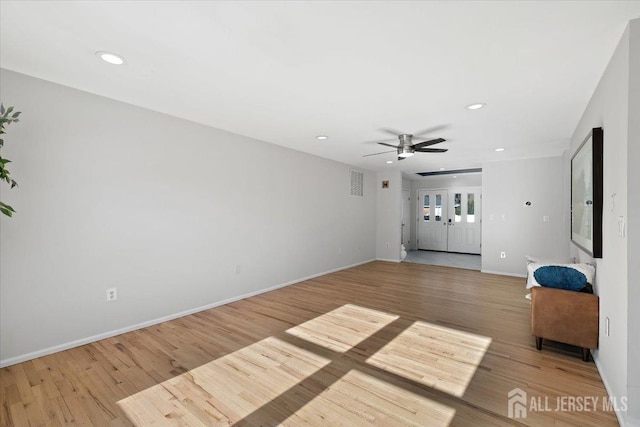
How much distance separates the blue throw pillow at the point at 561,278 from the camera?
257cm

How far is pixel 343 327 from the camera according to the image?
128 inches

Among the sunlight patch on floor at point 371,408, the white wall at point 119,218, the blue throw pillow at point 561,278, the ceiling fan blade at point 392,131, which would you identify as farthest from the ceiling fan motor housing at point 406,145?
the sunlight patch on floor at point 371,408

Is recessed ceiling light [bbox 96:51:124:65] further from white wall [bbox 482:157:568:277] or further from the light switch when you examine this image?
white wall [bbox 482:157:568:277]

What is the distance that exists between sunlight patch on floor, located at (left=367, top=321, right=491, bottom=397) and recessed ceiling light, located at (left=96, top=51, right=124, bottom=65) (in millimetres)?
3227

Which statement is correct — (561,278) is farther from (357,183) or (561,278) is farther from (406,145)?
(357,183)

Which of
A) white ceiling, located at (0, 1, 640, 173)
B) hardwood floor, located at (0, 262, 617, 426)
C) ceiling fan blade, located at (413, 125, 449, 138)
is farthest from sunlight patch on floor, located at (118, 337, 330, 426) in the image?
ceiling fan blade, located at (413, 125, 449, 138)

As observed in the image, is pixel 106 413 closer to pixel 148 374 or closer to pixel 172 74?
pixel 148 374

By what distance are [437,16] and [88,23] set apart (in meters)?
2.13

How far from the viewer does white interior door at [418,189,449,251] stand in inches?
364

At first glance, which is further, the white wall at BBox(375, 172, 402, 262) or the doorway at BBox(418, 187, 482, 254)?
the doorway at BBox(418, 187, 482, 254)

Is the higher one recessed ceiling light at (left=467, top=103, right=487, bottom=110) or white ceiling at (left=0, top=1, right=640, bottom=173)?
white ceiling at (left=0, top=1, right=640, bottom=173)

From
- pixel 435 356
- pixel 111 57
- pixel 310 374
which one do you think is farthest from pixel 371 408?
pixel 111 57

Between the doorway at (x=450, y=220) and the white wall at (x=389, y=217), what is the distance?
2.65 meters

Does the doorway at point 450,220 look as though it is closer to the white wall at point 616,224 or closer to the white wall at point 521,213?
the white wall at point 521,213
